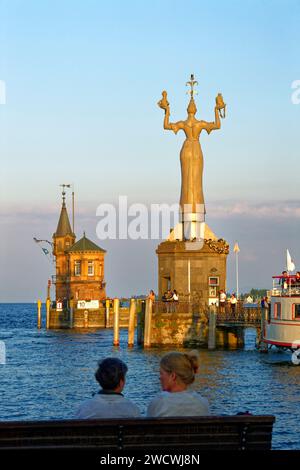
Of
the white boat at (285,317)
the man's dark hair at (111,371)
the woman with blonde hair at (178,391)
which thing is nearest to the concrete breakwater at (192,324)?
the white boat at (285,317)

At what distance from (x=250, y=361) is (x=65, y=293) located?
5904 cm

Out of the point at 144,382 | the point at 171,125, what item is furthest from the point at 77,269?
the point at 144,382

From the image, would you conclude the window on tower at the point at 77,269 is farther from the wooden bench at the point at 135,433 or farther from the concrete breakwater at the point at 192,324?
the wooden bench at the point at 135,433

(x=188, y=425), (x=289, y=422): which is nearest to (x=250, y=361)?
(x=289, y=422)

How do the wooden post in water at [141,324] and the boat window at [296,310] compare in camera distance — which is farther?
the wooden post in water at [141,324]

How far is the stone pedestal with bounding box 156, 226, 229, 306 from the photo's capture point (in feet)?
212

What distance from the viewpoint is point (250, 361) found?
53.5 meters

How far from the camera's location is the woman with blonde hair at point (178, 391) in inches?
466

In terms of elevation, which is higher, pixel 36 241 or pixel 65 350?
pixel 36 241

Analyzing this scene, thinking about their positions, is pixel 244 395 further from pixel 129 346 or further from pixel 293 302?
pixel 129 346

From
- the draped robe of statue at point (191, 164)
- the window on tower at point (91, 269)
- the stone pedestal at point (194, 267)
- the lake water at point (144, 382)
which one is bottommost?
the lake water at point (144, 382)

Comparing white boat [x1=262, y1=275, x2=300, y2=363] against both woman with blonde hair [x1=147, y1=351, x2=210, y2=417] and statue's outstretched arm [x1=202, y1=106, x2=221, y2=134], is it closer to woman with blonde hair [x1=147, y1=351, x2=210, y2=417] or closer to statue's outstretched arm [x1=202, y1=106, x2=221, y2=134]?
statue's outstretched arm [x1=202, y1=106, x2=221, y2=134]

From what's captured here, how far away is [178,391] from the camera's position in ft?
39.9

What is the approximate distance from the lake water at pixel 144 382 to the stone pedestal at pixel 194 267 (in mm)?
4883
